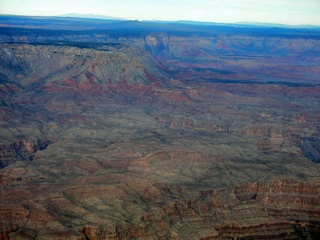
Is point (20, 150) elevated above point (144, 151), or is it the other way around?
point (144, 151)

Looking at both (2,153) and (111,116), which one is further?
(111,116)

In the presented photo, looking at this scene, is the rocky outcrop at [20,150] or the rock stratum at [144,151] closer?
the rock stratum at [144,151]

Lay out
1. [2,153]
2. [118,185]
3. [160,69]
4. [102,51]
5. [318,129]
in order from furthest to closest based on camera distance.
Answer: [160,69] → [102,51] → [318,129] → [2,153] → [118,185]

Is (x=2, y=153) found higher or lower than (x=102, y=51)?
lower

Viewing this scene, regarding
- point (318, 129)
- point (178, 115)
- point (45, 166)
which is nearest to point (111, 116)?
point (178, 115)

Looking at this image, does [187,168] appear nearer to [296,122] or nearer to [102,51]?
[296,122]

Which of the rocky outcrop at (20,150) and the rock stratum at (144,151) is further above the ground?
the rock stratum at (144,151)

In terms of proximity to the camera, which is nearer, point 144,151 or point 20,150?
point 144,151

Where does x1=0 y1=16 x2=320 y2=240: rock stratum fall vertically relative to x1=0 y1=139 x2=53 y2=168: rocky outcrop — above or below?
above
